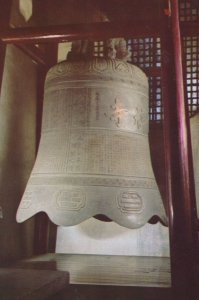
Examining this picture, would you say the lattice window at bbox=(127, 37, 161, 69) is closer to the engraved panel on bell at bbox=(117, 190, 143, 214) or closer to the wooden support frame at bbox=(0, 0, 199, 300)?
the wooden support frame at bbox=(0, 0, 199, 300)

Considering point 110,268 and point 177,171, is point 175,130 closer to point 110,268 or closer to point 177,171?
point 177,171

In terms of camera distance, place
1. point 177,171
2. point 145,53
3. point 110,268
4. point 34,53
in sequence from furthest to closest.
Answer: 1. point 145,53
2. point 34,53
3. point 110,268
4. point 177,171

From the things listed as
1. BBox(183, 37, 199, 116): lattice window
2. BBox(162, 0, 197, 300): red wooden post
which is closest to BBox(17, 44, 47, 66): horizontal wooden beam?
BBox(183, 37, 199, 116): lattice window

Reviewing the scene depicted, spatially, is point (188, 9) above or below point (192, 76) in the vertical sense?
above

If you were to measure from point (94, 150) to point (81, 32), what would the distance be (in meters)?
0.46

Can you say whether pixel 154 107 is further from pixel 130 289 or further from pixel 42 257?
pixel 130 289

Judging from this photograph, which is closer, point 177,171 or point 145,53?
point 177,171

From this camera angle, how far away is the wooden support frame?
1251 millimetres

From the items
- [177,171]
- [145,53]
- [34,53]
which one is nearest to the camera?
[177,171]

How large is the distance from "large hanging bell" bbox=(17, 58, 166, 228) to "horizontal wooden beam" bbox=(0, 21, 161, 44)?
0.10 metres

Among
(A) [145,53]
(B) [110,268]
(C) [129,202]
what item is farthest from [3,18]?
(B) [110,268]

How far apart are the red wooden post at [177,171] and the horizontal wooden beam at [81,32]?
11cm

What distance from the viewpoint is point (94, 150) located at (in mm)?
1475

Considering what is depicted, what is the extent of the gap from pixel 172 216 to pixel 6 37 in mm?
960
